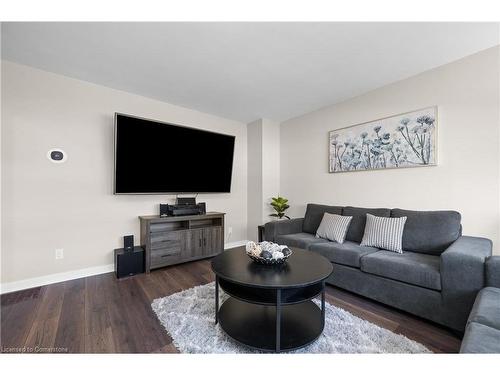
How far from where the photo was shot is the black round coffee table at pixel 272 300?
4.34 ft

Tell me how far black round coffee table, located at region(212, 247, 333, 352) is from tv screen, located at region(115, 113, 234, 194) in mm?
1767

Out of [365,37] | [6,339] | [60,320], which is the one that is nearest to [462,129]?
[365,37]

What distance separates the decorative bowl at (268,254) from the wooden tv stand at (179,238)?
1.64 meters

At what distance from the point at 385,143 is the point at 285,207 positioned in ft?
5.86

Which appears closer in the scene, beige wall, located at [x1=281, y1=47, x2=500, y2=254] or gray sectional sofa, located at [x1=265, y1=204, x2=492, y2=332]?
gray sectional sofa, located at [x1=265, y1=204, x2=492, y2=332]

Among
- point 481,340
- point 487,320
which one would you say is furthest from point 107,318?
point 487,320

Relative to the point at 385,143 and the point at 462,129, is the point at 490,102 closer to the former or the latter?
the point at 462,129

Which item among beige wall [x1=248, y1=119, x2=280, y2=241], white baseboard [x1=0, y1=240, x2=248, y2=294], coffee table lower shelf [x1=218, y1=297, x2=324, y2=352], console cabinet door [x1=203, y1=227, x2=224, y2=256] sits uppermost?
beige wall [x1=248, y1=119, x2=280, y2=241]

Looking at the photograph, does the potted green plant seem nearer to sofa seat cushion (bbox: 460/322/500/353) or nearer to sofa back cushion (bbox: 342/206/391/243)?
Answer: sofa back cushion (bbox: 342/206/391/243)

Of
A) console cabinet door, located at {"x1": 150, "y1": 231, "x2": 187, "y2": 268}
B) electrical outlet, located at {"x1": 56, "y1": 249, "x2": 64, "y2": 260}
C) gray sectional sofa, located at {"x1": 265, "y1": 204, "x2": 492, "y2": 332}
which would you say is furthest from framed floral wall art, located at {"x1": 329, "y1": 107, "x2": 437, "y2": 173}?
electrical outlet, located at {"x1": 56, "y1": 249, "x2": 64, "y2": 260}

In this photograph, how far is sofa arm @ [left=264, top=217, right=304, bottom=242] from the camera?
2.96 metres

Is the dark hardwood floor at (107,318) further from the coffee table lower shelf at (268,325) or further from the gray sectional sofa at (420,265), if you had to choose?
the coffee table lower shelf at (268,325)

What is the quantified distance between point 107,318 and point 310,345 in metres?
1.58
